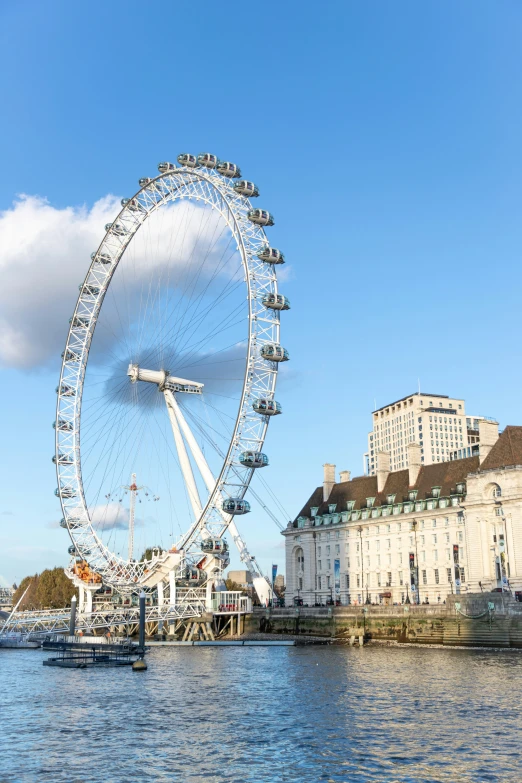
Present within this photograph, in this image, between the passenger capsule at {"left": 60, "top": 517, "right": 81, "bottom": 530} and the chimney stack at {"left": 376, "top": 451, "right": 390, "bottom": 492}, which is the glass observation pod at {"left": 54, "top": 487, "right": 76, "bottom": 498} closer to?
the passenger capsule at {"left": 60, "top": 517, "right": 81, "bottom": 530}

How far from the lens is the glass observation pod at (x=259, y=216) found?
84250 mm

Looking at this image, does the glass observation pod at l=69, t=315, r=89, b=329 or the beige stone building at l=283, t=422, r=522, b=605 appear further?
the glass observation pod at l=69, t=315, r=89, b=329

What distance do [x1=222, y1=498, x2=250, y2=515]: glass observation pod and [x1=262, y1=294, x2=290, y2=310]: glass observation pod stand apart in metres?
19.2

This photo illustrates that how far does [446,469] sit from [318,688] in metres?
58.7

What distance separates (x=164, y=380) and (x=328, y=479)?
38543 mm

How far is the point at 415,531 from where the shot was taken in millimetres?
104500

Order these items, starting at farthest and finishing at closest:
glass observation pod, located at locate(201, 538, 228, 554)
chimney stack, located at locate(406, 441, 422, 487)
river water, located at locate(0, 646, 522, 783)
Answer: chimney stack, located at locate(406, 441, 422, 487)
glass observation pod, located at locate(201, 538, 228, 554)
river water, located at locate(0, 646, 522, 783)

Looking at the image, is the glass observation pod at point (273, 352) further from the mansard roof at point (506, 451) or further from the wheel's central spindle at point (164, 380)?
the mansard roof at point (506, 451)

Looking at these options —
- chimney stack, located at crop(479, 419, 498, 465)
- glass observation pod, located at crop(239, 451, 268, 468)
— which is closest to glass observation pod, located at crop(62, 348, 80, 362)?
glass observation pod, located at crop(239, 451, 268, 468)

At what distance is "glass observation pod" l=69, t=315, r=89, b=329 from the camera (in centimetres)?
10250

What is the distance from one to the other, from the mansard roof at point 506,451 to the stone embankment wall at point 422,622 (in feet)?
50.7

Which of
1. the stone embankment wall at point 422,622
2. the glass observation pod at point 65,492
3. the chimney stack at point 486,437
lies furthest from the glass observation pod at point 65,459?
the chimney stack at point 486,437

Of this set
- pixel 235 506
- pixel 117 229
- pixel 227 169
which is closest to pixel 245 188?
pixel 227 169

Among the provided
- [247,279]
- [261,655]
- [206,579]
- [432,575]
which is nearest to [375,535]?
[432,575]
